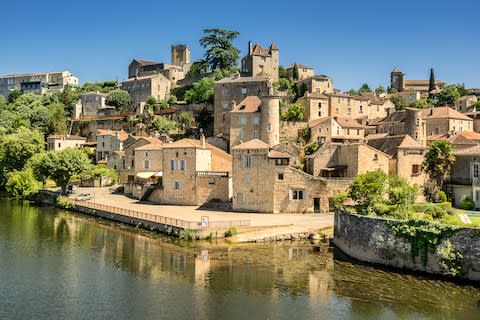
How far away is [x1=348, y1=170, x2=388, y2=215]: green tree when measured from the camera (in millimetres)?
36500

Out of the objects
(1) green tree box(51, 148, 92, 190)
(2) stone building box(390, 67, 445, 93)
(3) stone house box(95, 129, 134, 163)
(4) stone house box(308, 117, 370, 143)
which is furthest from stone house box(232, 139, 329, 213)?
(2) stone building box(390, 67, 445, 93)

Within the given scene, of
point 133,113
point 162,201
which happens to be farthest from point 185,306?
point 133,113

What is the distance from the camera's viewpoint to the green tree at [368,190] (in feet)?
120

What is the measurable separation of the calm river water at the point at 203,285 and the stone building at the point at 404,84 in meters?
90.9

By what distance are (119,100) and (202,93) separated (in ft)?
67.0

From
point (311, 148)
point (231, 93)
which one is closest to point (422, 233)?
point (311, 148)

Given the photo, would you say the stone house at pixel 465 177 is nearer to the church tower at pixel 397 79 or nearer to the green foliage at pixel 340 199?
the green foliage at pixel 340 199

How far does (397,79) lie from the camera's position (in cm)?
11731

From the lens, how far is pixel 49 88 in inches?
4929

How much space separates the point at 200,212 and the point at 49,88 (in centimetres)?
9508

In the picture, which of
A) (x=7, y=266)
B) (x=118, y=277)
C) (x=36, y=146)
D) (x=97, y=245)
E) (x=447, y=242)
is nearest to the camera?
(x=447, y=242)

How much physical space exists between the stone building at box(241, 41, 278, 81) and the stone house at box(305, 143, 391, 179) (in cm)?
2941

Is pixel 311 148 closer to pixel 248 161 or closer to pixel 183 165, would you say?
pixel 248 161

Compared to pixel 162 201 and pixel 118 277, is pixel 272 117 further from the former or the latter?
pixel 118 277
